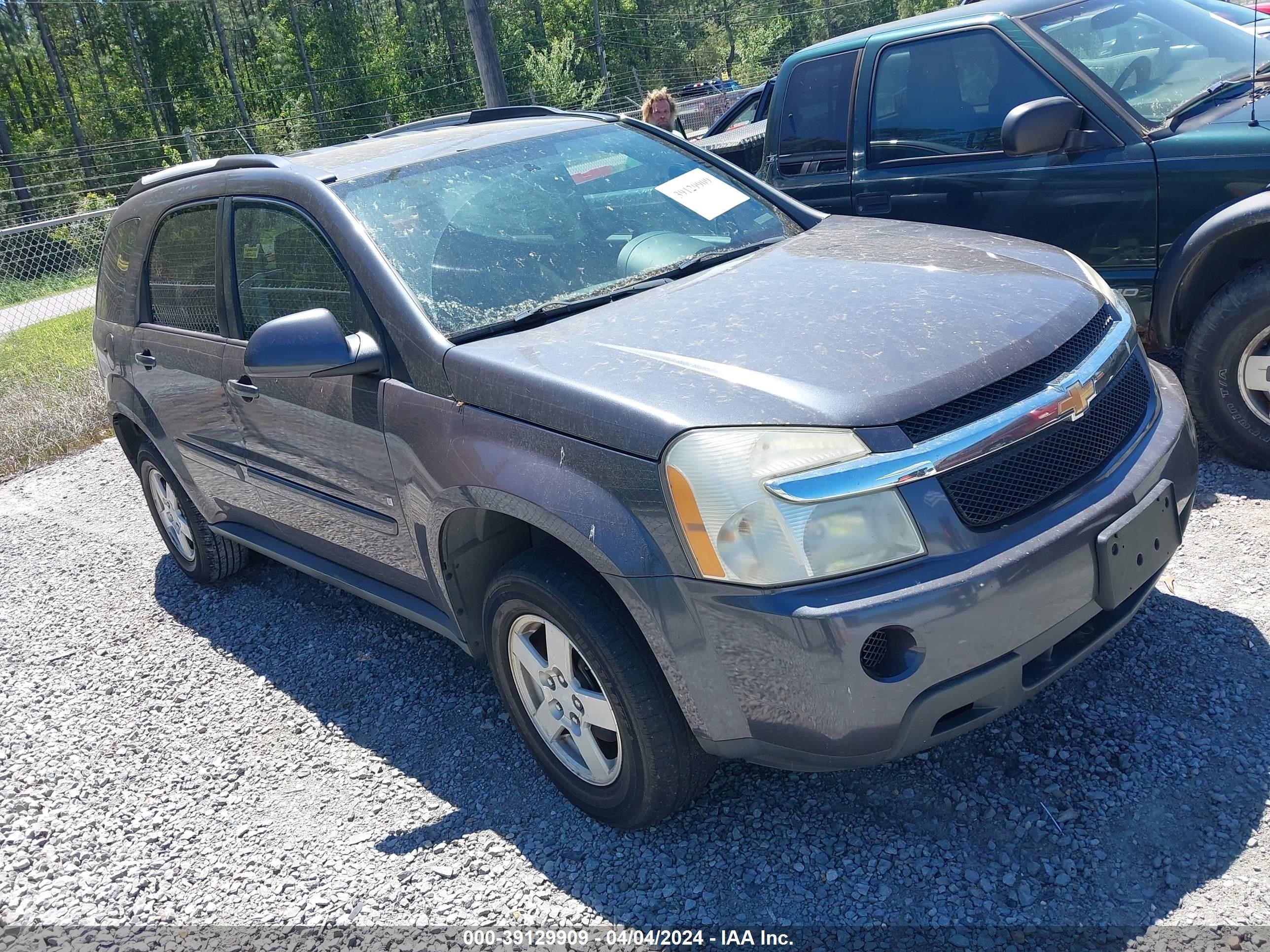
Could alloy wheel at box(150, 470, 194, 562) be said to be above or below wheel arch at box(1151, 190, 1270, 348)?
below

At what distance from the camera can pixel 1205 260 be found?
414cm

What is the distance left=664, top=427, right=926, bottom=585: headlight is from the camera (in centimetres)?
223

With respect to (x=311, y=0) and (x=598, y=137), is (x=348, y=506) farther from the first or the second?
(x=311, y=0)

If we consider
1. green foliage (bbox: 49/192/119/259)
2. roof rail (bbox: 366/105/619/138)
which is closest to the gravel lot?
roof rail (bbox: 366/105/619/138)

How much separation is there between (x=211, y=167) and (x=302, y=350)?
5.17ft

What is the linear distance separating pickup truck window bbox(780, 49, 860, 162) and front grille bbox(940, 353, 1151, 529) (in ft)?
9.57

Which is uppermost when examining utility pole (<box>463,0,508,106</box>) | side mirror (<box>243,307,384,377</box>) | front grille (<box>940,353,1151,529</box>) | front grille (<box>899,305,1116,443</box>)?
utility pole (<box>463,0,508,106</box>)

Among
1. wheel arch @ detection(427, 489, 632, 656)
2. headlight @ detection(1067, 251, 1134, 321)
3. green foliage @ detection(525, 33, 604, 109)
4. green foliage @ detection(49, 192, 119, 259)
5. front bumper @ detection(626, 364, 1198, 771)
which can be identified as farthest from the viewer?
green foliage @ detection(525, 33, 604, 109)

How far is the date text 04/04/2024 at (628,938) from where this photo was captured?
2479 mm

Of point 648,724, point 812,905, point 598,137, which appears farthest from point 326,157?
point 812,905

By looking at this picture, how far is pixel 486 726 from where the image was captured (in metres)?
3.52

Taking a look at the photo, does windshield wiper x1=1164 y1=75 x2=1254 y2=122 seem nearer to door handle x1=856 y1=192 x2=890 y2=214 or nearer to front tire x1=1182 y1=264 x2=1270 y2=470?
front tire x1=1182 y1=264 x2=1270 y2=470

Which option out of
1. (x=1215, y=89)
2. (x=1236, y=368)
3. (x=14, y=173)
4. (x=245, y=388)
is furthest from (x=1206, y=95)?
(x=14, y=173)

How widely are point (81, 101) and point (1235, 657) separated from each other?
6014 cm
